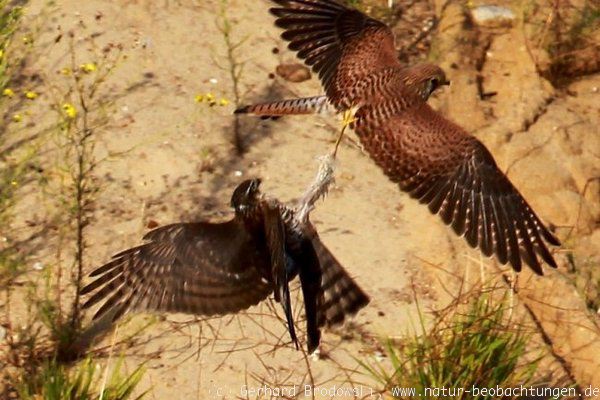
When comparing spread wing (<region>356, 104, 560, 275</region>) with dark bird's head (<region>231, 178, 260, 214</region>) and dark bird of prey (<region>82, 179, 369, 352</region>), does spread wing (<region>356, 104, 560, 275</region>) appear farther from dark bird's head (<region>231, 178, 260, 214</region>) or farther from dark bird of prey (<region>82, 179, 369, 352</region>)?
dark bird's head (<region>231, 178, 260, 214</region>)

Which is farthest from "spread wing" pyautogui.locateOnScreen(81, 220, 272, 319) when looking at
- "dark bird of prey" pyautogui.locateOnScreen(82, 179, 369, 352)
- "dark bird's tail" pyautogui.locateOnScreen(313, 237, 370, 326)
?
"dark bird's tail" pyautogui.locateOnScreen(313, 237, 370, 326)

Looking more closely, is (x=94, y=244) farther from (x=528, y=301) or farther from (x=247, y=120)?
(x=528, y=301)

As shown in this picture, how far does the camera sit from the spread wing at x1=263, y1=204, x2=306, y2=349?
4.49 metres

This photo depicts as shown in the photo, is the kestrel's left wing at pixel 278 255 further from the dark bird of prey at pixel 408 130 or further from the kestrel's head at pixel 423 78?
the kestrel's head at pixel 423 78

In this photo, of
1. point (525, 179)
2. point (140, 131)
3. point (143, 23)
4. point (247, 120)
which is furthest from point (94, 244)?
point (525, 179)

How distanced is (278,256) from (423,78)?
1.67 metres

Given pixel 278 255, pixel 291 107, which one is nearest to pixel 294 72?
pixel 291 107

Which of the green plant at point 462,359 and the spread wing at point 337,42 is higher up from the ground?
the spread wing at point 337,42

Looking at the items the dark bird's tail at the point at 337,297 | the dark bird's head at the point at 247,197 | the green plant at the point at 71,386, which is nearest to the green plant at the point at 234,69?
the dark bird's tail at the point at 337,297

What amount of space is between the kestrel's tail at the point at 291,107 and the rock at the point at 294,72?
0.91 meters

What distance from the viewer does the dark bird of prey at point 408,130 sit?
540cm

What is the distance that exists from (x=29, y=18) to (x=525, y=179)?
112 inches

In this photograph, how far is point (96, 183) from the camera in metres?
6.15

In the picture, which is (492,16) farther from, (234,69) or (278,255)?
(278,255)
